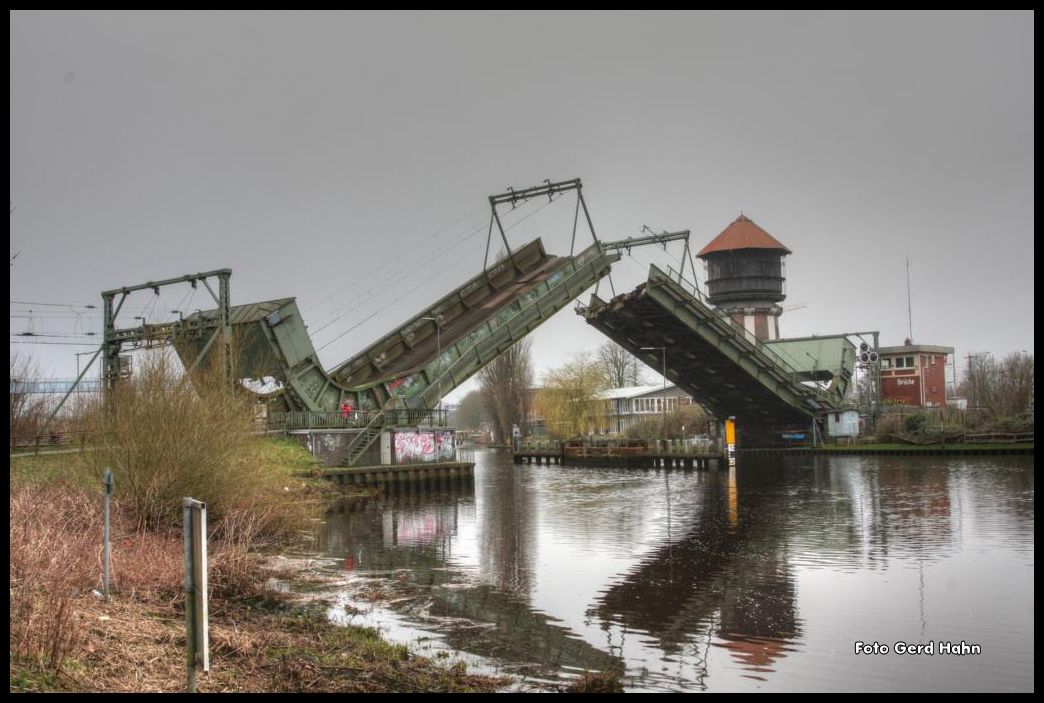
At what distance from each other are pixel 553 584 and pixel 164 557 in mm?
4269

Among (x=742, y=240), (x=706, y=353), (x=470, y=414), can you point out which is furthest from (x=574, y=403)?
(x=470, y=414)

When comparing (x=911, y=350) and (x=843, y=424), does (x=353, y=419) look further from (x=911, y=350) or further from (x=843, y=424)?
(x=911, y=350)

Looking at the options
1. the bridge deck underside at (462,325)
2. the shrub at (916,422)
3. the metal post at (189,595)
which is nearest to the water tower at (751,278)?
the shrub at (916,422)

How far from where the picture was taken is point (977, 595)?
378 inches

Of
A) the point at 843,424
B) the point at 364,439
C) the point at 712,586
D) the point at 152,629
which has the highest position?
the point at 364,439

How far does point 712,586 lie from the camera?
1034 cm

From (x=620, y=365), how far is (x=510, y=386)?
50.7 feet

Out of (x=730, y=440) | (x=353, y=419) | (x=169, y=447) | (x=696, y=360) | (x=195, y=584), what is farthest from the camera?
(x=730, y=440)

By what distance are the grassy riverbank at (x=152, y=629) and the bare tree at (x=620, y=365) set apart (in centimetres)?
5653

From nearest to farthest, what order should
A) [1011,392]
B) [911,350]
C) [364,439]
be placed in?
1. [364,439]
2. [1011,392]
3. [911,350]

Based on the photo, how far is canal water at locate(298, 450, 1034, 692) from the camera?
7.22m

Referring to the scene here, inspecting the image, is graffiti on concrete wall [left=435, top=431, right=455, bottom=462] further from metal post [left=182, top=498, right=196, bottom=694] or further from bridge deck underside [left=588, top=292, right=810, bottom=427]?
metal post [left=182, top=498, right=196, bottom=694]

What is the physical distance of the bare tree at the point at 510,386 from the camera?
174 feet

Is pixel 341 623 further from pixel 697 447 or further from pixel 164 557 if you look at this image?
pixel 697 447
